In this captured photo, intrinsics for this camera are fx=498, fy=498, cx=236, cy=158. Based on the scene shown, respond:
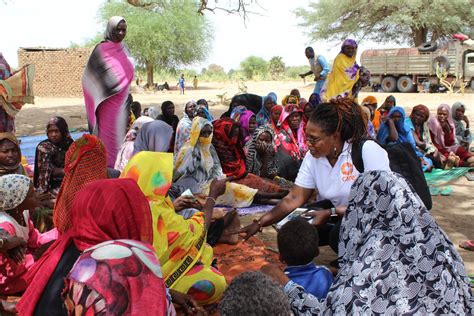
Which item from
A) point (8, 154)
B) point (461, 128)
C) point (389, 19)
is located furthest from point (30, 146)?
point (389, 19)

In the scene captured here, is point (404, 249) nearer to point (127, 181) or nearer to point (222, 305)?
point (222, 305)

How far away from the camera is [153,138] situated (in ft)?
17.3

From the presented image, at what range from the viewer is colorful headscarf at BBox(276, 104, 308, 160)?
22.9ft

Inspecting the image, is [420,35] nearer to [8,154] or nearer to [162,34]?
[162,34]

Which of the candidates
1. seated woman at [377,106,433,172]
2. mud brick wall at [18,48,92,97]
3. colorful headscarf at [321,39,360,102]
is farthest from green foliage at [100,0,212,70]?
seated woman at [377,106,433,172]

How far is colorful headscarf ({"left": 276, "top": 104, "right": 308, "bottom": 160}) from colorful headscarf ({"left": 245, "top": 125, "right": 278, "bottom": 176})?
14.1 inches

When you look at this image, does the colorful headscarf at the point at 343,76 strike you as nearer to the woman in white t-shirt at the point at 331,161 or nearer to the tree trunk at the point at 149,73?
the woman in white t-shirt at the point at 331,161

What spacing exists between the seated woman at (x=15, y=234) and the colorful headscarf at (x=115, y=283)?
151cm

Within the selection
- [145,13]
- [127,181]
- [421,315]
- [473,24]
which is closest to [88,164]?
[127,181]

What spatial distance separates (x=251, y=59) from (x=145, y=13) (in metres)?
23.3

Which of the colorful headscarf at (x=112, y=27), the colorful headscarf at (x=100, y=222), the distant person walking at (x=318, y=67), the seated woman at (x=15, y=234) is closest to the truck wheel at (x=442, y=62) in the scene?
the distant person walking at (x=318, y=67)

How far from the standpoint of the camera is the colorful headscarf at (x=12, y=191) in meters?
3.25

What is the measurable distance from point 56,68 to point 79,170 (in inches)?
874

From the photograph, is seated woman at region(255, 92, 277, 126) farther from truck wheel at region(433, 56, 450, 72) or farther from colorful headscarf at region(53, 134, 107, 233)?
truck wheel at region(433, 56, 450, 72)
